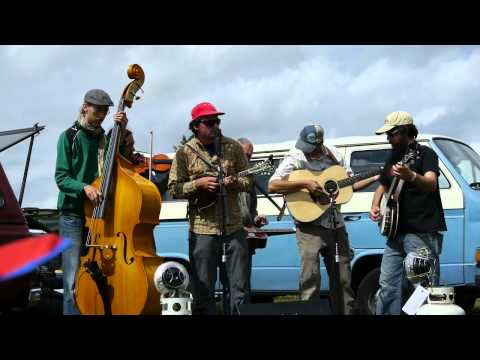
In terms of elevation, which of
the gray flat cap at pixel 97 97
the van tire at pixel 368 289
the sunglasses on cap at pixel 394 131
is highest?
the gray flat cap at pixel 97 97

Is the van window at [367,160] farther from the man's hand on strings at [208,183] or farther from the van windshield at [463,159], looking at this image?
the man's hand on strings at [208,183]

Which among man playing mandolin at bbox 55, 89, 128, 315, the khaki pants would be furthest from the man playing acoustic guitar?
man playing mandolin at bbox 55, 89, 128, 315

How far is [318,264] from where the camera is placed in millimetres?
6613

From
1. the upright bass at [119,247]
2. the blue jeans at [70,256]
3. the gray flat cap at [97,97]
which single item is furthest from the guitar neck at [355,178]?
the blue jeans at [70,256]

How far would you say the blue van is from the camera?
25.5ft

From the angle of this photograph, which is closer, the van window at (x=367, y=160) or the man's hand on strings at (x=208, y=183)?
the man's hand on strings at (x=208, y=183)

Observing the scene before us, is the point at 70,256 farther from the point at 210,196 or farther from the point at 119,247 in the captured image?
the point at 210,196

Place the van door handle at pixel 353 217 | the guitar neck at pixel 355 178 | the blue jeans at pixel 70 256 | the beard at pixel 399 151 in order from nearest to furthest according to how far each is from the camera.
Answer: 1. the blue jeans at pixel 70 256
2. the beard at pixel 399 151
3. the guitar neck at pixel 355 178
4. the van door handle at pixel 353 217

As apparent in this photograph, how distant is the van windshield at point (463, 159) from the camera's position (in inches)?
316

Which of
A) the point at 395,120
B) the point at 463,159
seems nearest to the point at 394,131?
the point at 395,120

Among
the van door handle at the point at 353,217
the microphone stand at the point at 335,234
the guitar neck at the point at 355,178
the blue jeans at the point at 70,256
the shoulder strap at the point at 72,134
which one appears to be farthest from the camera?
the van door handle at the point at 353,217
